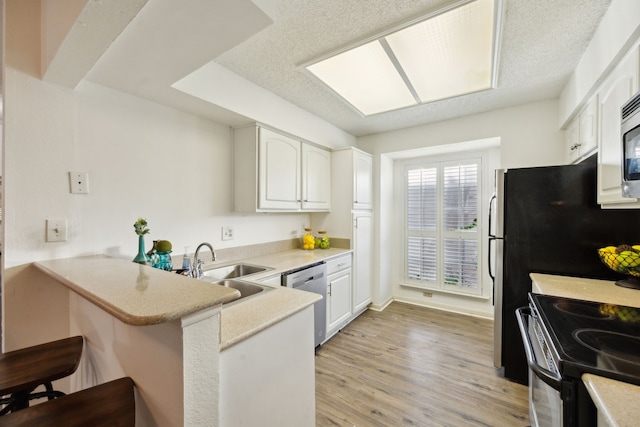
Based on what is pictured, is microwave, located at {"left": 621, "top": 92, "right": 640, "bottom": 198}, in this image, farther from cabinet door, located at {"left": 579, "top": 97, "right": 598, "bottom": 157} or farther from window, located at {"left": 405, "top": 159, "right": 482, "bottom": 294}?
window, located at {"left": 405, "top": 159, "right": 482, "bottom": 294}

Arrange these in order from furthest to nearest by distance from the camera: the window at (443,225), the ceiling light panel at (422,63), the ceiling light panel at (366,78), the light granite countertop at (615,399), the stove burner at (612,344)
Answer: the window at (443,225)
the ceiling light panel at (366,78)
the ceiling light panel at (422,63)
the stove burner at (612,344)
the light granite countertop at (615,399)

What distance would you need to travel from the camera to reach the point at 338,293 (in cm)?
274

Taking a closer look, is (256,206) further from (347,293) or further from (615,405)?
(615,405)

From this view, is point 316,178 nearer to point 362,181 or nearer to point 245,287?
point 362,181

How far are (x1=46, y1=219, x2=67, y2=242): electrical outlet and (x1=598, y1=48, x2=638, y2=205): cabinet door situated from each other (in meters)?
2.84

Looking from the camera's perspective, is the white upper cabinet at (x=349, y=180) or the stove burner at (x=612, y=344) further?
the white upper cabinet at (x=349, y=180)

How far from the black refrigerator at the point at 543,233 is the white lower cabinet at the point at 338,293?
135cm

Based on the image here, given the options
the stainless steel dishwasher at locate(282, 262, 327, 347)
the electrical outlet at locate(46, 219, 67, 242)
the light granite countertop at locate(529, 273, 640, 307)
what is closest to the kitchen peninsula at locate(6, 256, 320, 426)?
the electrical outlet at locate(46, 219, 67, 242)

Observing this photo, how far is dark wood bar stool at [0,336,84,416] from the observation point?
92cm

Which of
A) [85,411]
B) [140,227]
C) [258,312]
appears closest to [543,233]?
[258,312]

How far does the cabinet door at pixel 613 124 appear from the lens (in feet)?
4.08

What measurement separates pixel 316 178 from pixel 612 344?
2.44m

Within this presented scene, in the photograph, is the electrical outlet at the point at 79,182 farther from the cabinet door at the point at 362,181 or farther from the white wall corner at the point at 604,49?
the white wall corner at the point at 604,49

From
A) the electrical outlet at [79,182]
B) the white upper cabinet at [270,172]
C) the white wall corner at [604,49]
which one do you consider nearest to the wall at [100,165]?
the electrical outlet at [79,182]
